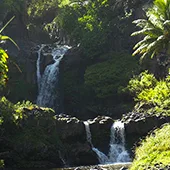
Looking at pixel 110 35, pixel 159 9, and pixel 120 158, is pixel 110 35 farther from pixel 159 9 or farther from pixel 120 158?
pixel 120 158

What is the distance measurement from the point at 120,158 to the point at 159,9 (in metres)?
11.2

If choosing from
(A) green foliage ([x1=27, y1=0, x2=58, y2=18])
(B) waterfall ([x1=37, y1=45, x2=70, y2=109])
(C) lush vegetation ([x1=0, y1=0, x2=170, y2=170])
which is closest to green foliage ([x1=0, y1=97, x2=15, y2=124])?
(C) lush vegetation ([x1=0, y1=0, x2=170, y2=170])

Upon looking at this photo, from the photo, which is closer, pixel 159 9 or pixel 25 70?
pixel 159 9

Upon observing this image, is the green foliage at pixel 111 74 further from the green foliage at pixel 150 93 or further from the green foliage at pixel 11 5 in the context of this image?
the green foliage at pixel 11 5

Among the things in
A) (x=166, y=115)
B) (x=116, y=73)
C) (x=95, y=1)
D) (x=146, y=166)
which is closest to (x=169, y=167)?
(x=146, y=166)

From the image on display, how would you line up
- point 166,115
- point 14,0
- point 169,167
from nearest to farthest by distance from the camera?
1. point 169,167
2. point 166,115
3. point 14,0

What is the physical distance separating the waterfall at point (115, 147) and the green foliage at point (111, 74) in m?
8.59

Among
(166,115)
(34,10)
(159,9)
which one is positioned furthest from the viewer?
(34,10)

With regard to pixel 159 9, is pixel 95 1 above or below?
above

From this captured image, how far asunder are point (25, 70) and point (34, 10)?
57.4ft

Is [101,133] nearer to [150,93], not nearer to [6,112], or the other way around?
[150,93]

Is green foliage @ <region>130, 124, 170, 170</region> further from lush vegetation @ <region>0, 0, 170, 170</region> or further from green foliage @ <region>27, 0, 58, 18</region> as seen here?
green foliage @ <region>27, 0, 58, 18</region>

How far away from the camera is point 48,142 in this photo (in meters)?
19.5

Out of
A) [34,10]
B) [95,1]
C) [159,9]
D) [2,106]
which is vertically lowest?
[2,106]
